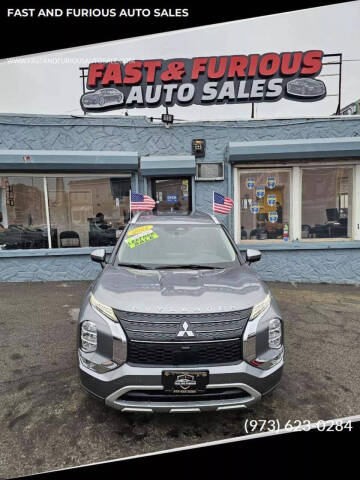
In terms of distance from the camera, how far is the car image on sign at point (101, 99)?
7.92 m

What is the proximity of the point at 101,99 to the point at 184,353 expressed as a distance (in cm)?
747

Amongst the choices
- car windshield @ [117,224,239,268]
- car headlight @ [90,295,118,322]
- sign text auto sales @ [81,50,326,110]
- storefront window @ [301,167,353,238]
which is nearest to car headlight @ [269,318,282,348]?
car windshield @ [117,224,239,268]

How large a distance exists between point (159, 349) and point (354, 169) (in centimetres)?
717

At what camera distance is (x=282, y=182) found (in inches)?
300

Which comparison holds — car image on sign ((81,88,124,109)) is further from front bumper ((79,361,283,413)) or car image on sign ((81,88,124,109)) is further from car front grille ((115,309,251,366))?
front bumper ((79,361,283,413))

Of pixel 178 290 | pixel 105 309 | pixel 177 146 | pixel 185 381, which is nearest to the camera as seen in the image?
pixel 185 381

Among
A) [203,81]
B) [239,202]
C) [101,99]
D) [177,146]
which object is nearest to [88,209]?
[177,146]

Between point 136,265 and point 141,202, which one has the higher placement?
point 141,202

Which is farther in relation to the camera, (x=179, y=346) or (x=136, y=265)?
(x=136, y=265)

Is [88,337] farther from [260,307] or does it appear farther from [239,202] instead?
[239,202]

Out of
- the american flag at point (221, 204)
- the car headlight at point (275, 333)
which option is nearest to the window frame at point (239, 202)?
the american flag at point (221, 204)

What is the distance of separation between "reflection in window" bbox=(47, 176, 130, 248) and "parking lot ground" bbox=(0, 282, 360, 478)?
2.98m

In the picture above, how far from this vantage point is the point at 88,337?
2.54m

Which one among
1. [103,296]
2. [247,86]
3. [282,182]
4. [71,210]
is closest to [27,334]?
[103,296]
